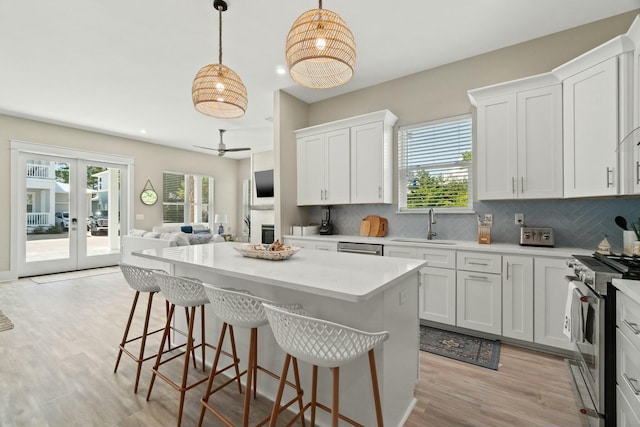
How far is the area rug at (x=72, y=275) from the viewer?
522cm

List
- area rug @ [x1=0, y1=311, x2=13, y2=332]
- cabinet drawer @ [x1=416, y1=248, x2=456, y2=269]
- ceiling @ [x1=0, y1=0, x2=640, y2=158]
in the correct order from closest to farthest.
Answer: ceiling @ [x1=0, y1=0, x2=640, y2=158]
cabinet drawer @ [x1=416, y1=248, x2=456, y2=269]
area rug @ [x1=0, y1=311, x2=13, y2=332]

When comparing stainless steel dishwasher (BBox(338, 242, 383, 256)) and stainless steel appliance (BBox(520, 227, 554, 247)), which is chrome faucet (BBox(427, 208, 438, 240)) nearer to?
stainless steel dishwasher (BBox(338, 242, 383, 256))

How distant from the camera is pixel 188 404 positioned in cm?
193

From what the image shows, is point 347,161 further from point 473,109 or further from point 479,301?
point 479,301

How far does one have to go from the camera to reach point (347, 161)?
158 inches

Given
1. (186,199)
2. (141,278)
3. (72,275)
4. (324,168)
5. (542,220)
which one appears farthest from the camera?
(186,199)

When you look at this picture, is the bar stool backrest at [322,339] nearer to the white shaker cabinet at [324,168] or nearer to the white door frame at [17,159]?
the white shaker cabinet at [324,168]

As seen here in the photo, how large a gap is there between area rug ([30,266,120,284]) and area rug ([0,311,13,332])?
1.96m

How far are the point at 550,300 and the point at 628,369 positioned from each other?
1284 mm

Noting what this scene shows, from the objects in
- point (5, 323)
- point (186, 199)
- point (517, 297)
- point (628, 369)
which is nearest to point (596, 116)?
point (517, 297)

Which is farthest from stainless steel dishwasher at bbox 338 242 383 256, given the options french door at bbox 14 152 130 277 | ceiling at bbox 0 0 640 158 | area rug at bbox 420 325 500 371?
french door at bbox 14 152 130 277

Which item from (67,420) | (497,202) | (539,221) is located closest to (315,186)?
(497,202)

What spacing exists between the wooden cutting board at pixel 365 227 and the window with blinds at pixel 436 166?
48cm

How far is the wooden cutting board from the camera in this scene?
402 centimetres
